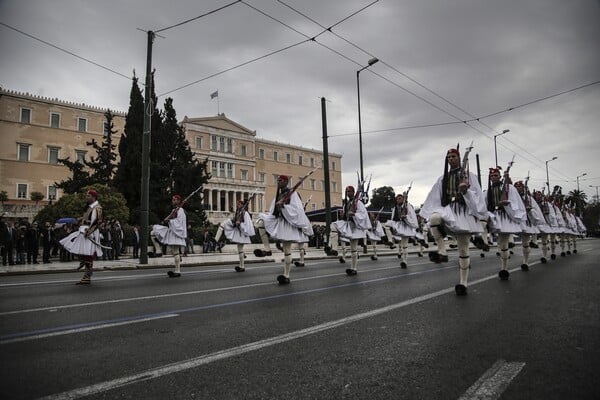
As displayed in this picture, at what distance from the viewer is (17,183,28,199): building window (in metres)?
62.2

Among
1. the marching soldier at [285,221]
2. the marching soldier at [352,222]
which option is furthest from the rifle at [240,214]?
the marching soldier at [285,221]

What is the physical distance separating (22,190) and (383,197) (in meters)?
88.9

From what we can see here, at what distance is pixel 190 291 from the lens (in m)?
7.88

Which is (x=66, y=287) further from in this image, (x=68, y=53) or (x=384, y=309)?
(x=68, y=53)

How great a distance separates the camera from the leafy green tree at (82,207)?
3065 cm

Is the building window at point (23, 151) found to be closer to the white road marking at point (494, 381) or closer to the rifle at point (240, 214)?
the rifle at point (240, 214)

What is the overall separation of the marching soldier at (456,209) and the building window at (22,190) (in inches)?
2727

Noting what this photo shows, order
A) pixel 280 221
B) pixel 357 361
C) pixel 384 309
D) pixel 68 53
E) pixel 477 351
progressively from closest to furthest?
pixel 357 361 → pixel 477 351 → pixel 384 309 → pixel 280 221 → pixel 68 53

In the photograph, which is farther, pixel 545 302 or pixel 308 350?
pixel 545 302

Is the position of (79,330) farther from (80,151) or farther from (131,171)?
(80,151)

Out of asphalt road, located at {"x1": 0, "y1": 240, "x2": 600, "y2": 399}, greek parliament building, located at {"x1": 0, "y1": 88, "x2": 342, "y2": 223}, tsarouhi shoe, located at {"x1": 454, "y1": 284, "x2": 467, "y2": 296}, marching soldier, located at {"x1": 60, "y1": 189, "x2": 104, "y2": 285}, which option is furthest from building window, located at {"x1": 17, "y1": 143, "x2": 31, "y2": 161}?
tsarouhi shoe, located at {"x1": 454, "y1": 284, "x2": 467, "y2": 296}

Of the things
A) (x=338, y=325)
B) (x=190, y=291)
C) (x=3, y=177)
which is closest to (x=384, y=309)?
(x=338, y=325)

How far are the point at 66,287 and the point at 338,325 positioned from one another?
21.9 ft

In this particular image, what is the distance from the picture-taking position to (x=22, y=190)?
62531 millimetres
